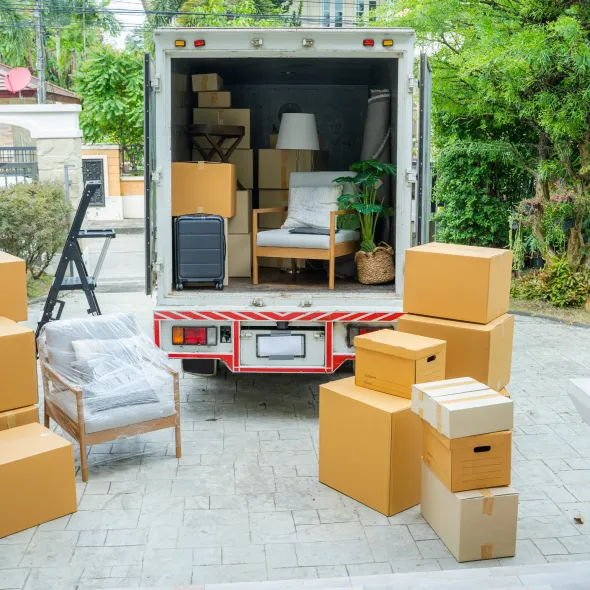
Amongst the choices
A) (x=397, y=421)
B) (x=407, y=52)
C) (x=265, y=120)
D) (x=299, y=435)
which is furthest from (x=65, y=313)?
(x=397, y=421)

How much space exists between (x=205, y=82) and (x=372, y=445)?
3538mm

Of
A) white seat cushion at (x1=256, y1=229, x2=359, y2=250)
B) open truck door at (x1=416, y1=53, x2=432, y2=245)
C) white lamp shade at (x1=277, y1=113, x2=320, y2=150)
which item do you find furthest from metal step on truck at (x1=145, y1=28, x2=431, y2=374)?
white lamp shade at (x1=277, y1=113, x2=320, y2=150)

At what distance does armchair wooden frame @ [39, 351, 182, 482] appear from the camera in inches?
162

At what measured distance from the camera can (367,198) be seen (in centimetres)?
580

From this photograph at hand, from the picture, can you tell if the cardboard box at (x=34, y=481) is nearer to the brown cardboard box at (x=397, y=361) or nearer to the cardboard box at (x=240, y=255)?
the brown cardboard box at (x=397, y=361)

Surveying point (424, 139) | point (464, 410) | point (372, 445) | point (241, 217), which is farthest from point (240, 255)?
point (464, 410)

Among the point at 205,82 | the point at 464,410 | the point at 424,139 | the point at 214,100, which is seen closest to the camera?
the point at 464,410

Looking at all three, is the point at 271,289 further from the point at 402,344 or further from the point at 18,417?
the point at 18,417

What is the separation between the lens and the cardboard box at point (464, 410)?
3.34 meters

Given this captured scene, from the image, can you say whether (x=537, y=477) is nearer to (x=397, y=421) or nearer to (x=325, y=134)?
(x=397, y=421)

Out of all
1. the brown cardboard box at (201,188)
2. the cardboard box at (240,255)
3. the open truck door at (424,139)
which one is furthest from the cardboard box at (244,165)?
the open truck door at (424,139)

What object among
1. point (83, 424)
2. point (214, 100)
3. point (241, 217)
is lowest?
point (83, 424)

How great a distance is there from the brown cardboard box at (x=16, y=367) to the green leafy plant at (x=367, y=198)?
2.52 meters

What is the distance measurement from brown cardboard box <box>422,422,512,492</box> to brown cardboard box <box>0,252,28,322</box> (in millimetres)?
2344
